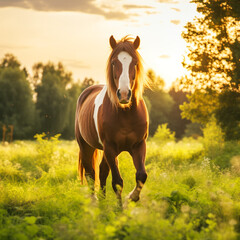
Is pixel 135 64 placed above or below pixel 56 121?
above

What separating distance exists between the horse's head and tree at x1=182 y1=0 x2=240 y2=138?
7763 millimetres

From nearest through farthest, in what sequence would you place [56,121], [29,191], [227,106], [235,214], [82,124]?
[235,214]
[29,191]
[82,124]
[227,106]
[56,121]

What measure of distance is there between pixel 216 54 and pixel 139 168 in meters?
9.27

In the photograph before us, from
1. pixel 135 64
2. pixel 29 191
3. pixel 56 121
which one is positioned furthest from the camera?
pixel 56 121

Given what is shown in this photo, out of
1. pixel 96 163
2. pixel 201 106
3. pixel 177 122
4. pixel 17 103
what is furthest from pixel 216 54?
pixel 177 122

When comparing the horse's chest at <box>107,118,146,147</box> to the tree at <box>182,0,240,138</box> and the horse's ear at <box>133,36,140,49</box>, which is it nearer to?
the horse's ear at <box>133,36,140,49</box>

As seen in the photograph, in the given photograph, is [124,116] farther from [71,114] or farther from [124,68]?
[71,114]

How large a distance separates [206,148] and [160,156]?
7.21 ft

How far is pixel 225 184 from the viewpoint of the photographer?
529 centimetres

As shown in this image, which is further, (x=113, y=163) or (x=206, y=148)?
(x=206, y=148)

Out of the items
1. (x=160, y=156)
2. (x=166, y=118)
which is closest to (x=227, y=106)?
(x=160, y=156)

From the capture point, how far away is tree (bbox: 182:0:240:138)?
12078mm

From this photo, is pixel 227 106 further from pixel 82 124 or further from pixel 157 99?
pixel 157 99

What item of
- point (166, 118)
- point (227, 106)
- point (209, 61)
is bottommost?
point (166, 118)
